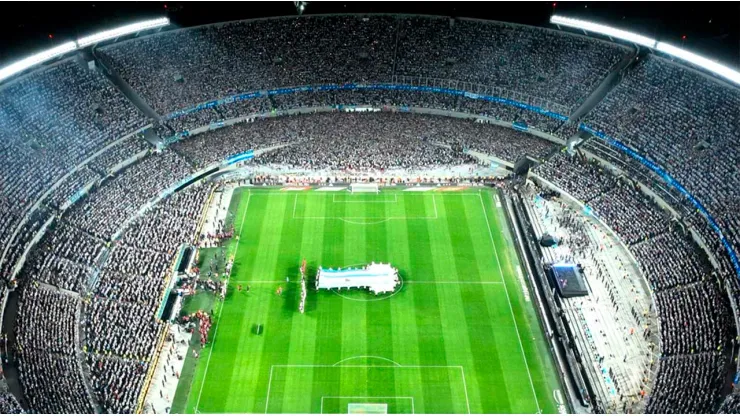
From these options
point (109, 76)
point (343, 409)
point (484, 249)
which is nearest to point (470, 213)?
point (484, 249)

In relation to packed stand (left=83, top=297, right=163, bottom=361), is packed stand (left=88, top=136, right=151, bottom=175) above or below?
above

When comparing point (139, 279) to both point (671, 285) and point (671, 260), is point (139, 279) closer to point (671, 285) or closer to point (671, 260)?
point (671, 285)

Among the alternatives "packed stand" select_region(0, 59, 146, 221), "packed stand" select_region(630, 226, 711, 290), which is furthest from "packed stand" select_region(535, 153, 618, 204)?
Answer: "packed stand" select_region(0, 59, 146, 221)

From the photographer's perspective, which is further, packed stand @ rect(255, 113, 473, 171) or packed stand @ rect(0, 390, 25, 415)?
packed stand @ rect(255, 113, 473, 171)

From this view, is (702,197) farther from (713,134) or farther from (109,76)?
(109,76)

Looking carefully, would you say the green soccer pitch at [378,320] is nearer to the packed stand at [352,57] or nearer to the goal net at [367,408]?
the goal net at [367,408]

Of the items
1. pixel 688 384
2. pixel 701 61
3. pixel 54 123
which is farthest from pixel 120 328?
pixel 701 61

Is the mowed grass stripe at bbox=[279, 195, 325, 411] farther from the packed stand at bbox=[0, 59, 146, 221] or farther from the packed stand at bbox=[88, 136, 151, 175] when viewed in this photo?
the packed stand at bbox=[0, 59, 146, 221]
